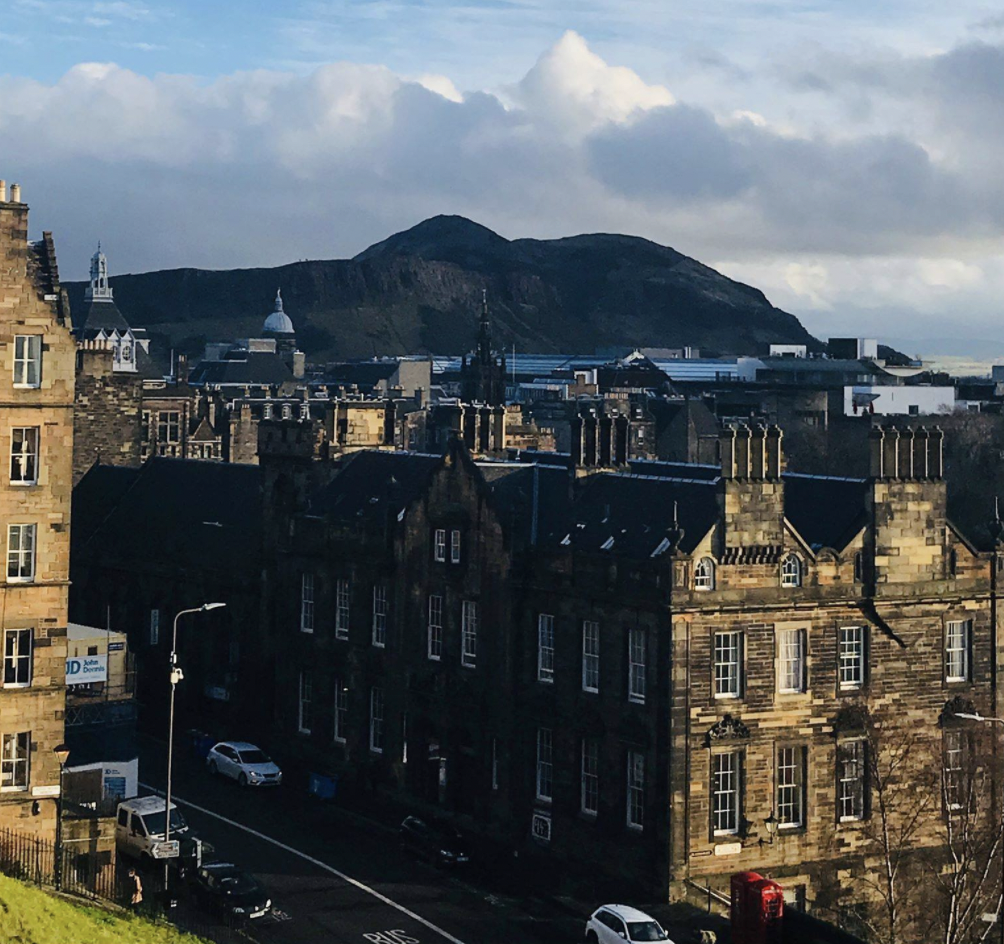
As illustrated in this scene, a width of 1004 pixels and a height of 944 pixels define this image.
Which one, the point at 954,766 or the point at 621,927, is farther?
the point at 954,766

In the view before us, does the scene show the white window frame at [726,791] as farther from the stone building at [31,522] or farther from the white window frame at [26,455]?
the white window frame at [26,455]

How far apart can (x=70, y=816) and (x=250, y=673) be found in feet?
93.9

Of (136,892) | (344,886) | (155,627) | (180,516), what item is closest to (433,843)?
(344,886)

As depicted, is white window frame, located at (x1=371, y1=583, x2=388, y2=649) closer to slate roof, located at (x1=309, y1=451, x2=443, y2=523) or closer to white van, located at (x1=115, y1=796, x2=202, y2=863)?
slate roof, located at (x1=309, y1=451, x2=443, y2=523)

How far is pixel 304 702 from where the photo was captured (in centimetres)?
8681

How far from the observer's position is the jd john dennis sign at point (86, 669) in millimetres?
73938

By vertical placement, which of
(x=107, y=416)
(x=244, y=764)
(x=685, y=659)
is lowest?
(x=244, y=764)

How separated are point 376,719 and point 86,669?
44.0 ft

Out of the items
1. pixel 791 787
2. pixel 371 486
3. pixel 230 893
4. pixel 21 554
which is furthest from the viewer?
pixel 371 486

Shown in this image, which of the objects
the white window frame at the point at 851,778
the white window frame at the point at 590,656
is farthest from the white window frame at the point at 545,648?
the white window frame at the point at 851,778

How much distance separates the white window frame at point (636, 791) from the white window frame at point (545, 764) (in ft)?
15.2

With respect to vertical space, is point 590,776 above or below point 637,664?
below

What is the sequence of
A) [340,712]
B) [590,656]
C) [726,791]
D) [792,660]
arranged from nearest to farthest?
[726,791] < [792,660] < [590,656] < [340,712]

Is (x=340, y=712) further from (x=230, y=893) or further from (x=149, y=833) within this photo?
(x=230, y=893)
